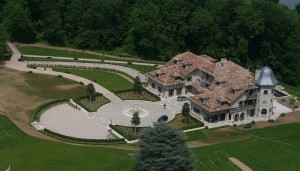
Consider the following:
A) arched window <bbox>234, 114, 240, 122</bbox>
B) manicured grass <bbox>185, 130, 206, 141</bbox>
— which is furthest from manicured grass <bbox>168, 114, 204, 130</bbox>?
arched window <bbox>234, 114, 240, 122</bbox>

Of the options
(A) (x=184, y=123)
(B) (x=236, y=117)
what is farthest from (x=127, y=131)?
(B) (x=236, y=117)

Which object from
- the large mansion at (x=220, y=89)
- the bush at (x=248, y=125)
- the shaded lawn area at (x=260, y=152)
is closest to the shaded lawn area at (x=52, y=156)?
the shaded lawn area at (x=260, y=152)

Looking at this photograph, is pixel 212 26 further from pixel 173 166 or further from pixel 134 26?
pixel 173 166

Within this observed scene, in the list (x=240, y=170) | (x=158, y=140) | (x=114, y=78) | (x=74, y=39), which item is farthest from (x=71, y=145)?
(x=74, y=39)

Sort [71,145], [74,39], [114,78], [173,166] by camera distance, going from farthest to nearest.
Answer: [74,39], [114,78], [71,145], [173,166]

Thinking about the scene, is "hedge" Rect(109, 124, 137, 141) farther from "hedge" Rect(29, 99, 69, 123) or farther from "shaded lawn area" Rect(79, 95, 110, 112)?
"hedge" Rect(29, 99, 69, 123)

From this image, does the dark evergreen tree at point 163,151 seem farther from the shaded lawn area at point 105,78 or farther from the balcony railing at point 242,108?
the shaded lawn area at point 105,78

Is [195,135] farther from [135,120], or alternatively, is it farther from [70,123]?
[70,123]
